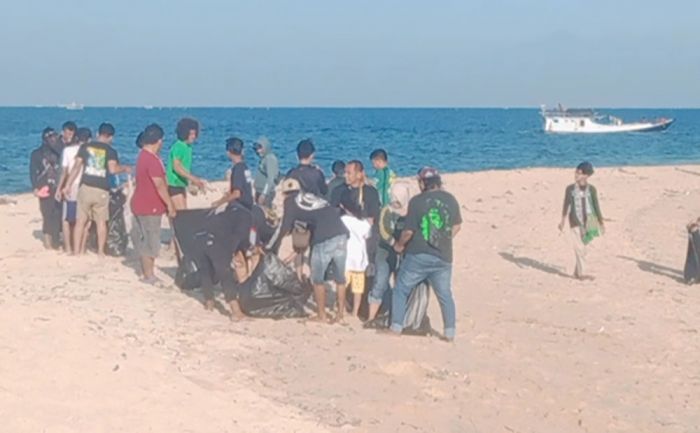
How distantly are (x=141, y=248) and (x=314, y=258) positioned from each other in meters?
2.16

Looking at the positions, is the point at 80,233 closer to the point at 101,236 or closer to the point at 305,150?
the point at 101,236

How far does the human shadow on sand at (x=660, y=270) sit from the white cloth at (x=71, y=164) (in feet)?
24.9

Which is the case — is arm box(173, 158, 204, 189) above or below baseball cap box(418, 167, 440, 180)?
below

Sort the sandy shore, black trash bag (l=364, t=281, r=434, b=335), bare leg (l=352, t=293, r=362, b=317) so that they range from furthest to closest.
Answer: bare leg (l=352, t=293, r=362, b=317) < black trash bag (l=364, t=281, r=434, b=335) < the sandy shore

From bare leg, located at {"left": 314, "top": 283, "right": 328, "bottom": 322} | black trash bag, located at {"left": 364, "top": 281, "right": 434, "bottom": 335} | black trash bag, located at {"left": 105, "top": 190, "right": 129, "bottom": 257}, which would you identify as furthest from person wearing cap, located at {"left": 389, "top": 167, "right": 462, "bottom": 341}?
black trash bag, located at {"left": 105, "top": 190, "right": 129, "bottom": 257}

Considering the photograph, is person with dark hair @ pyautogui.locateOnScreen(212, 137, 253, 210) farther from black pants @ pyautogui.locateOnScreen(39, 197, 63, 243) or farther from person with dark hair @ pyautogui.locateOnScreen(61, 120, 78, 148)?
black pants @ pyautogui.locateOnScreen(39, 197, 63, 243)

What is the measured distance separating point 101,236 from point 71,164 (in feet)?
3.04

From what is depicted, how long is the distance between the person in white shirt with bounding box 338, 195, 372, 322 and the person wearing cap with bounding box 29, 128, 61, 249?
440 cm

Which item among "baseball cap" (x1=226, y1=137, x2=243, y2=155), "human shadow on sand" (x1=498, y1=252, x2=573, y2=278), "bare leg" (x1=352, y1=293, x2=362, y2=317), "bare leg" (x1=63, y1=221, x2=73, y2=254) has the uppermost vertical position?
"baseball cap" (x1=226, y1=137, x2=243, y2=155)

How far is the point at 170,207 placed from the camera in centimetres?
1021

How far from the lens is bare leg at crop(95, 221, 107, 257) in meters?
11.8

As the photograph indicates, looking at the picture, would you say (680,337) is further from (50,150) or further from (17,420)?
(50,150)

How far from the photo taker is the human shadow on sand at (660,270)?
13.3 metres

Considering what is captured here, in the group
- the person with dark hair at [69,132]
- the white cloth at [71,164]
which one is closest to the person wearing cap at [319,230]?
the white cloth at [71,164]
